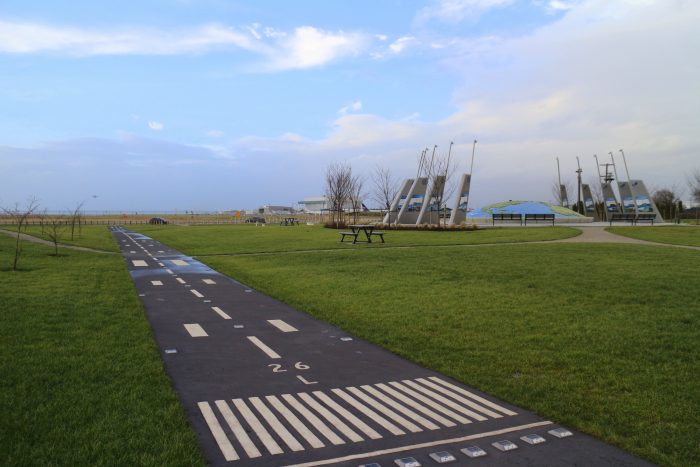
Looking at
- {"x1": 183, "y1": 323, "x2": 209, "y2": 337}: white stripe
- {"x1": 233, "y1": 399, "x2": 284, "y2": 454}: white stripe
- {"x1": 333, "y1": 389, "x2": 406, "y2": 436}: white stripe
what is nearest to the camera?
{"x1": 233, "y1": 399, "x2": 284, "y2": 454}: white stripe

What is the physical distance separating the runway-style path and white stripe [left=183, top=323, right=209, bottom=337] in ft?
0.09

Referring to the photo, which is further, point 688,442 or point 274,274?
point 274,274

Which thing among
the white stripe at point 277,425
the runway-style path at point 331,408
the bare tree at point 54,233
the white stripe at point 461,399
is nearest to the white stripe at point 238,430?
the runway-style path at point 331,408

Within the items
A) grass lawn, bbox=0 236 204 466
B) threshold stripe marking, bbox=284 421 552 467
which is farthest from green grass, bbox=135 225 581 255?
threshold stripe marking, bbox=284 421 552 467

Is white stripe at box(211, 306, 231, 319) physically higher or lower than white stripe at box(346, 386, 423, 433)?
higher

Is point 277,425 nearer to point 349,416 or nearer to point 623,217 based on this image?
point 349,416

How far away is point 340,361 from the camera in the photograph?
612cm

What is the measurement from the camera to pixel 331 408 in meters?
4.65

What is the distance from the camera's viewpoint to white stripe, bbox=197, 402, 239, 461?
375 cm

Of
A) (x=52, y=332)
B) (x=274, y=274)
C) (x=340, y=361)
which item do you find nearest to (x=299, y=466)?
(x=340, y=361)

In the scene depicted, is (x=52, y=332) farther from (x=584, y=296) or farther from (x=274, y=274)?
(x=584, y=296)

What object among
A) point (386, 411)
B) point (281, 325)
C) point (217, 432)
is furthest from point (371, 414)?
point (281, 325)

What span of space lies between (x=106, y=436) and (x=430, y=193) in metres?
43.4

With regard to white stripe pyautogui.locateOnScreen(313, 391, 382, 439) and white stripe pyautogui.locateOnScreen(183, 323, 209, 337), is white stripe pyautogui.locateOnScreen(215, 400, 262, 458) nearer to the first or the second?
white stripe pyautogui.locateOnScreen(313, 391, 382, 439)
